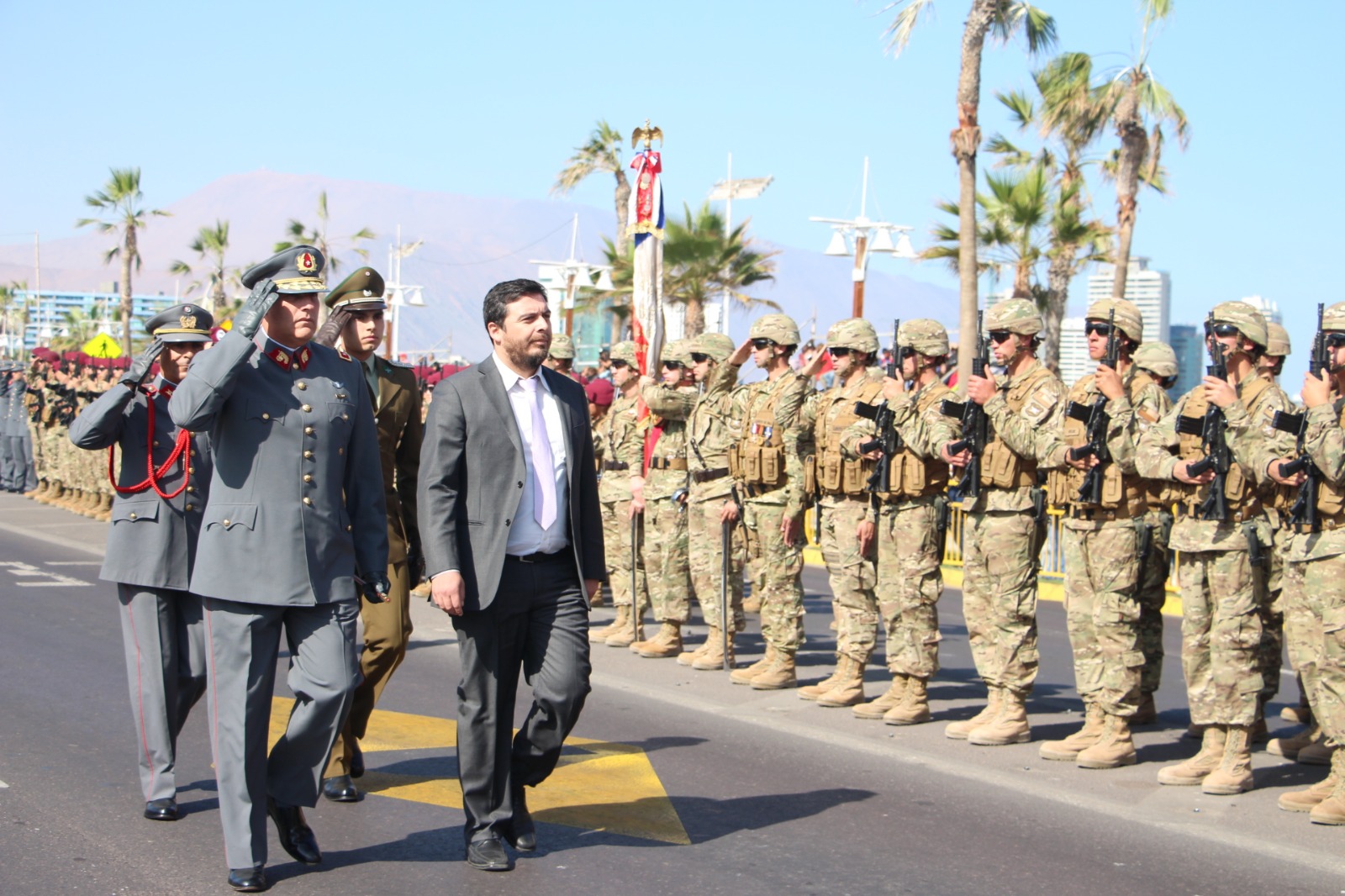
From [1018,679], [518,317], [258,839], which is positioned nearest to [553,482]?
[518,317]

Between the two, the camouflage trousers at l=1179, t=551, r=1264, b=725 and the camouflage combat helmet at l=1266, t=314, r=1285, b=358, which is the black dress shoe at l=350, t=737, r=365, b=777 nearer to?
the camouflage trousers at l=1179, t=551, r=1264, b=725

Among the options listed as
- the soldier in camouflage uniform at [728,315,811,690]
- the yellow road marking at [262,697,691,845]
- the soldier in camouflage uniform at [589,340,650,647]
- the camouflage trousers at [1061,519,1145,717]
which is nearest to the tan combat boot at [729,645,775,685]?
the soldier in camouflage uniform at [728,315,811,690]

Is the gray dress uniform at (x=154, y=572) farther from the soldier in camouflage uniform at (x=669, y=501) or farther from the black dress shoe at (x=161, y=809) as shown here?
the soldier in camouflage uniform at (x=669, y=501)

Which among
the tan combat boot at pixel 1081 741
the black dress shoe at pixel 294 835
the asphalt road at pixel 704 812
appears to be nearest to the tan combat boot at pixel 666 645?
the asphalt road at pixel 704 812

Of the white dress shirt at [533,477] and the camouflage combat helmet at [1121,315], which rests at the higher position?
the camouflage combat helmet at [1121,315]

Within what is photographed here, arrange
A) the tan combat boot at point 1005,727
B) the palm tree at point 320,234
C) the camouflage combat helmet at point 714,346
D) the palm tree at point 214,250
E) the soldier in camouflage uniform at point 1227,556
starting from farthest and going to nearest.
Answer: the palm tree at point 214,250, the palm tree at point 320,234, the camouflage combat helmet at point 714,346, the tan combat boot at point 1005,727, the soldier in camouflage uniform at point 1227,556

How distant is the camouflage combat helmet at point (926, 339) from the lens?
916cm

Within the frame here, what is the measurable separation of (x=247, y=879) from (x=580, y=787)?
214 cm

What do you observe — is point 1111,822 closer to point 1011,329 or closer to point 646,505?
point 1011,329

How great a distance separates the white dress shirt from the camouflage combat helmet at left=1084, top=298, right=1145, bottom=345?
11.4ft

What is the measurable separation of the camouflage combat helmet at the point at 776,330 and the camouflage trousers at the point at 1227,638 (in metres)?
3.55

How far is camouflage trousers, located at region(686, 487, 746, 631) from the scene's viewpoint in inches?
419

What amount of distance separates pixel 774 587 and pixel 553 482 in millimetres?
4286

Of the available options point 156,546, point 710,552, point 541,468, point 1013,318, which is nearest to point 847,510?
point 710,552
